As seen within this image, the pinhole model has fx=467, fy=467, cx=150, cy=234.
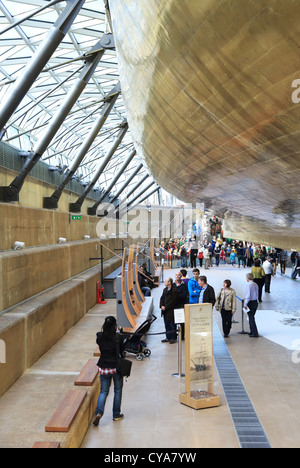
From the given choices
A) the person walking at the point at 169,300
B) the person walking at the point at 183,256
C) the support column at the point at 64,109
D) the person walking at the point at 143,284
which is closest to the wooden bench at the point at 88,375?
the person walking at the point at 169,300

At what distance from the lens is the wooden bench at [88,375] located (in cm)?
664

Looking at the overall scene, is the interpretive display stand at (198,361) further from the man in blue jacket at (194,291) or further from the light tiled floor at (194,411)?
the man in blue jacket at (194,291)

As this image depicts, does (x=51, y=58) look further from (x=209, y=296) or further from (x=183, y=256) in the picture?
(x=209, y=296)

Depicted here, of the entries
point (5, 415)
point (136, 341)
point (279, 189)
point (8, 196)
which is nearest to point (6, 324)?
point (5, 415)

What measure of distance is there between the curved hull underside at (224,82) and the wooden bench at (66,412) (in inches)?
151

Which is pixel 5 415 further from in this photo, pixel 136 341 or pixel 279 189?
pixel 279 189

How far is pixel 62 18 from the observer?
39.5 feet

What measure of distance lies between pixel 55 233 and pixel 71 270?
1230 millimetres

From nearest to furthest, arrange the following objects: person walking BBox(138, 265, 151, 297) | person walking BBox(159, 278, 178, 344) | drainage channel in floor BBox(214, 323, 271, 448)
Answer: drainage channel in floor BBox(214, 323, 271, 448)
person walking BBox(159, 278, 178, 344)
person walking BBox(138, 265, 151, 297)

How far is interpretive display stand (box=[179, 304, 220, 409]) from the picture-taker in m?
6.27

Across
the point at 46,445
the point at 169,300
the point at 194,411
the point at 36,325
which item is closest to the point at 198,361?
the point at 194,411

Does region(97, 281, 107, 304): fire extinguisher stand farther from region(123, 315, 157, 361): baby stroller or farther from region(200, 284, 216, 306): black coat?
region(200, 284, 216, 306): black coat

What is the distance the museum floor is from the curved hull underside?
2987 mm

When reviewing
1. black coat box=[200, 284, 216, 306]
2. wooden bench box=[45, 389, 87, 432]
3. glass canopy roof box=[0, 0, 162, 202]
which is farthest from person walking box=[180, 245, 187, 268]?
wooden bench box=[45, 389, 87, 432]
